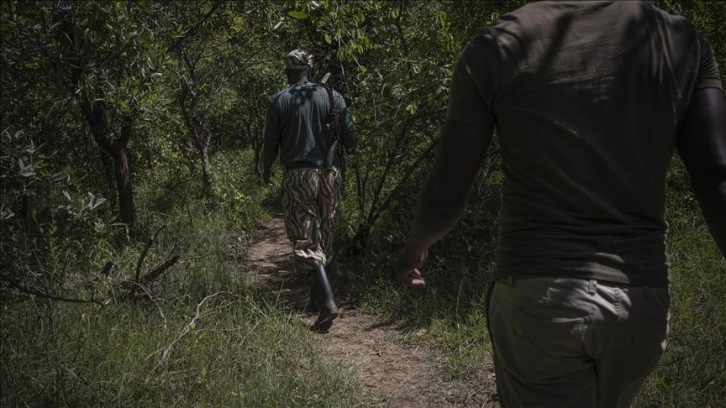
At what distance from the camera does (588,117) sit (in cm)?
180

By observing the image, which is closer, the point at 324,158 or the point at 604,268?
the point at 604,268

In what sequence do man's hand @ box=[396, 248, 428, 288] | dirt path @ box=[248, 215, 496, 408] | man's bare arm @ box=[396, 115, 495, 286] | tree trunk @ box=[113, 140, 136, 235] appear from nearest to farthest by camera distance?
man's bare arm @ box=[396, 115, 495, 286] < man's hand @ box=[396, 248, 428, 288] < dirt path @ box=[248, 215, 496, 408] < tree trunk @ box=[113, 140, 136, 235]

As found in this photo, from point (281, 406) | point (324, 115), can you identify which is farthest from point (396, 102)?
point (281, 406)

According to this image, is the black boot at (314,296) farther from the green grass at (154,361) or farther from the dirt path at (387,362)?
the green grass at (154,361)

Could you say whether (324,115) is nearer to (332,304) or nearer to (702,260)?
(332,304)

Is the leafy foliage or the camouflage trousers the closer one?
the leafy foliage

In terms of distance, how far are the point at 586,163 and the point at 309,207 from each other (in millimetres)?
3706

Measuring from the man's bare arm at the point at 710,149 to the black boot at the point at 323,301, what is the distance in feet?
11.4

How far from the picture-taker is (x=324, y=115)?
528cm

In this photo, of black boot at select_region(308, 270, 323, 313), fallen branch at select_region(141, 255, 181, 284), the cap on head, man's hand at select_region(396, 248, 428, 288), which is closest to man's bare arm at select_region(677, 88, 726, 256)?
man's hand at select_region(396, 248, 428, 288)

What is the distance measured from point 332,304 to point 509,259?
3.37m

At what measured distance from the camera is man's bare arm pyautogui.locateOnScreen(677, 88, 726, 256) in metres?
1.88

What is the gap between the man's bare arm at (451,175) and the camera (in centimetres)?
188

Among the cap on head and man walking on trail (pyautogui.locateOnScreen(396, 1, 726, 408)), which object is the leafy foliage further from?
man walking on trail (pyautogui.locateOnScreen(396, 1, 726, 408))
